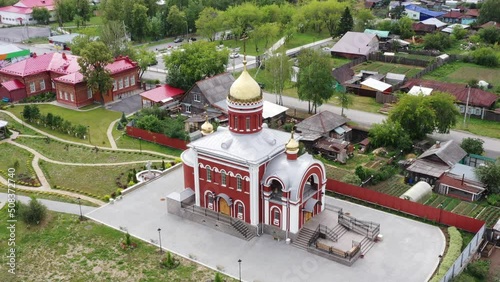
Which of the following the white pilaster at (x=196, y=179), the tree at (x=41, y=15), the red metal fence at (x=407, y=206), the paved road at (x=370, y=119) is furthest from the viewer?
the tree at (x=41, y=15)

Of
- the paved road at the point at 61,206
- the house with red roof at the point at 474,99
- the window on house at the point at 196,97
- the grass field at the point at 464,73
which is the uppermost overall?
the window on house at the point at 196,97

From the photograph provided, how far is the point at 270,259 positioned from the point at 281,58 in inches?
1156

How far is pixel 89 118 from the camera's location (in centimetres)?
5341

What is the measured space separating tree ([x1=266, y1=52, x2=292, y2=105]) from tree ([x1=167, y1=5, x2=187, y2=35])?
35828 mm

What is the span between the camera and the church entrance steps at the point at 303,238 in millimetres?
31438

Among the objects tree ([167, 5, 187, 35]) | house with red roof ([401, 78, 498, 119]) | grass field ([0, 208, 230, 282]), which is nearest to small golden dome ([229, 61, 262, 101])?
grass field ([0, 208, 230, 282])

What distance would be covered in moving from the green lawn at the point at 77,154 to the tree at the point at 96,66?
9.80 m

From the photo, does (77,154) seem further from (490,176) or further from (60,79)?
(490,176)

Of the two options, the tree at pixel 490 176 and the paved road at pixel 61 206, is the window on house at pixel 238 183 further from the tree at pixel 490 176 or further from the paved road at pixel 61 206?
the tree at pixel 490 176

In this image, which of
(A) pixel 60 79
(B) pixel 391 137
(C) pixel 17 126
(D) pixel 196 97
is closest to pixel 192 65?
(D) pixel 196 97

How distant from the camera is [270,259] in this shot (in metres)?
30.3

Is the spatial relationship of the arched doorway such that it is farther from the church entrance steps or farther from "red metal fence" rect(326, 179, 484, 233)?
"red metal fence" rect(326, 179, 484, 233)

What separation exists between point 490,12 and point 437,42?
18.5 metres

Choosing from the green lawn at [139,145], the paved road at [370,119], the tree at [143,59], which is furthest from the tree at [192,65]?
the green lawn at [139,145]
